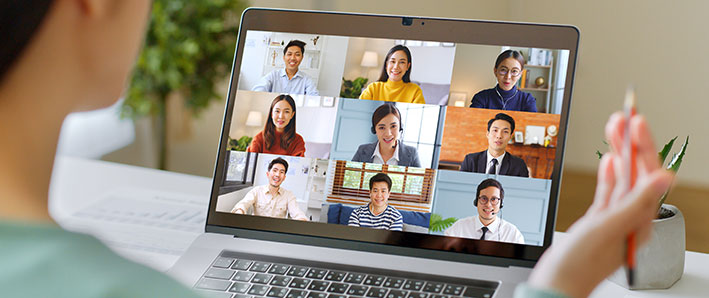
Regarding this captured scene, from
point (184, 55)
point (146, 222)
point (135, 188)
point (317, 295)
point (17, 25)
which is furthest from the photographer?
point (184, 55)

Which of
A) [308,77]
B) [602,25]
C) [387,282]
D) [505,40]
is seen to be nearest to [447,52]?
[505,40]

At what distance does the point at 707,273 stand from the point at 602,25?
2925mm

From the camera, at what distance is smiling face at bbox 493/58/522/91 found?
0.77 metres

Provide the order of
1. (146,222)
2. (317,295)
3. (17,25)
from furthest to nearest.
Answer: (146,222), (317,295), (17,25)

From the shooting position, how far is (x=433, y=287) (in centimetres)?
69

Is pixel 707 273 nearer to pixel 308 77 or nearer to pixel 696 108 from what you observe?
pixel 308 77

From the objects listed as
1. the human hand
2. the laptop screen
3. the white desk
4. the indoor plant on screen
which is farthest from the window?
the indoor plant on screen

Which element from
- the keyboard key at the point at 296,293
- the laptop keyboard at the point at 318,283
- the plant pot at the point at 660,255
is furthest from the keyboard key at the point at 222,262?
the plant pot at the point at 660,255

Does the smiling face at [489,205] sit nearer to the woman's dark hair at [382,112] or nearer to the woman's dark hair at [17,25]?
the woman's dark hair at [382,112]

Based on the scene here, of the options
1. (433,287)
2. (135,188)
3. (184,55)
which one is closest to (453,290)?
(433,287)

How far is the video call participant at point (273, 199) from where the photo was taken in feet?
2.63

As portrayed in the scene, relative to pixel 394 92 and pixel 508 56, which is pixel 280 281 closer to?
pixel 394 92

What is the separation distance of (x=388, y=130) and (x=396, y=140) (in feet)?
0.05

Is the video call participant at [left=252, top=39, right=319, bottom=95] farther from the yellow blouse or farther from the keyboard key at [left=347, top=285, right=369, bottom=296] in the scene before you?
the keyboard key at [left=347, top=285, right=369, bottom=296]
